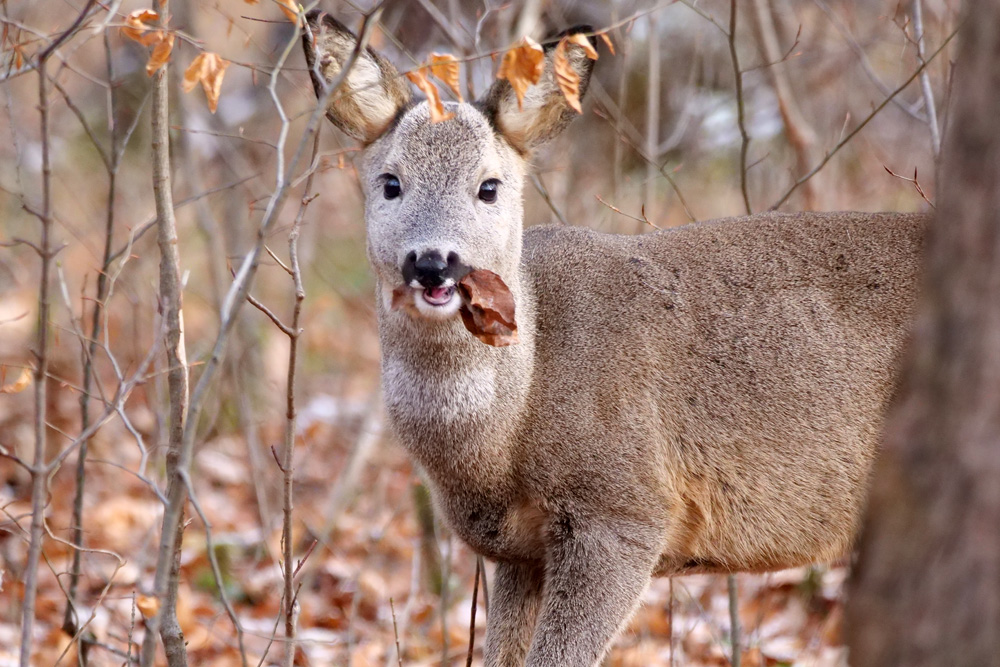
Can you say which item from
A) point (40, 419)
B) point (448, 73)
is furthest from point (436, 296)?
point (40, 419)

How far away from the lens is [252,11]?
1299cm

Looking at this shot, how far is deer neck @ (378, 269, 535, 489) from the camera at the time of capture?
5008mm

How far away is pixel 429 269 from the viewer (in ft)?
15.1

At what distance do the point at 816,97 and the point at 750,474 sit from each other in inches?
299

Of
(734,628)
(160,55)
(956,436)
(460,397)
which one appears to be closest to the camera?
(956,436)

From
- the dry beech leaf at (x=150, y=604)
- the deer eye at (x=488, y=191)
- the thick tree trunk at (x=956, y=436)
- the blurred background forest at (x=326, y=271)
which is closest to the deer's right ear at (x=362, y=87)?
the blurred background forest at (x=326, y=271)

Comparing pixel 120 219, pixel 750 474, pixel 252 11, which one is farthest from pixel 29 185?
pixel 750 474

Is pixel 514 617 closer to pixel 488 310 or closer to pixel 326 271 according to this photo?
pixel 488 310

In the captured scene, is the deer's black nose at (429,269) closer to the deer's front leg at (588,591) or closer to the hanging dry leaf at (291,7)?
the hanging dry leaf at (291,7)

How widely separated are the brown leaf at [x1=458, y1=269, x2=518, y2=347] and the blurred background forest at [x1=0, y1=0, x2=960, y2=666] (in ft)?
3.86

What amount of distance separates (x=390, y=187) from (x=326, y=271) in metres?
8.95

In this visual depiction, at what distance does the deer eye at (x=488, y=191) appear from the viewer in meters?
5.20

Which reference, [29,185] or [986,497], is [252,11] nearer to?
[29,185]

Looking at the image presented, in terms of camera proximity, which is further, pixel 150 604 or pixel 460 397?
pixel 460 397
